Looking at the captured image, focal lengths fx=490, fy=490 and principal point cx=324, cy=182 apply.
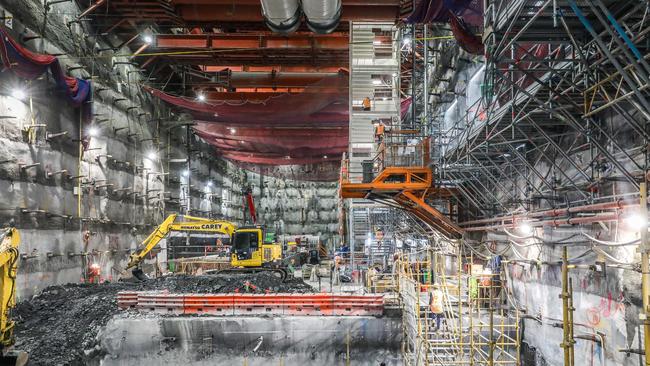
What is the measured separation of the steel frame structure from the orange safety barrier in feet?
18.6

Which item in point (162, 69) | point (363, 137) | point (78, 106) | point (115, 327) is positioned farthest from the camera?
point (162, 69)

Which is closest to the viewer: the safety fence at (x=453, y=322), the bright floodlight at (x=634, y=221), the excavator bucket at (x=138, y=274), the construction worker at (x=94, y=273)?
the bright floodlight at (x=634, y=221)

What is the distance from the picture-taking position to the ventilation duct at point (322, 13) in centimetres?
1549

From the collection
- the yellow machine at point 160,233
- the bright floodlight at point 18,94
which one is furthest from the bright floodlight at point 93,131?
the yellow machine at point 160,233

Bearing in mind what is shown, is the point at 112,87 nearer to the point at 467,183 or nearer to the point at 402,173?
the point at 402,173

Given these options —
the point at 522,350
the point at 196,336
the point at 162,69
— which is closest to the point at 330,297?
the point at 196,336

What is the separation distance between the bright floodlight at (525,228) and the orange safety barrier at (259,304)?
5309 mm

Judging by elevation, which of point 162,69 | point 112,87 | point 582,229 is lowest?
point 582,229

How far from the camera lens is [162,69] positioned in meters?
28.0

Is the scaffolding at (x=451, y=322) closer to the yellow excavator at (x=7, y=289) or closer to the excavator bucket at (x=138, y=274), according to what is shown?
the yellow excavator at (x=7, y=289)

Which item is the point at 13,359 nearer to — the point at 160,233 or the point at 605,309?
the point at 160,233

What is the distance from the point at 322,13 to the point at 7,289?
39.2 feet

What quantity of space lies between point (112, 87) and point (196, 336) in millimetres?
12684

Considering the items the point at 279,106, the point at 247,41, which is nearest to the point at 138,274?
the point at 279,106
